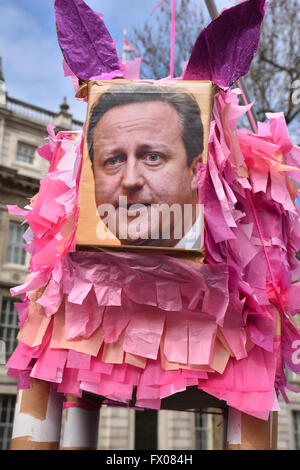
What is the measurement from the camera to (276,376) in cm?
195

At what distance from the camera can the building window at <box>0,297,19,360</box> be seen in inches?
432

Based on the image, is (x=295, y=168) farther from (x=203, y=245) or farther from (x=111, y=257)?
(x=111, y=257)

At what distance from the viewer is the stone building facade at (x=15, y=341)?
1123 centimetres

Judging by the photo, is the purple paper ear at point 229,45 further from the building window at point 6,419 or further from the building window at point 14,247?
the building window at point 14,247

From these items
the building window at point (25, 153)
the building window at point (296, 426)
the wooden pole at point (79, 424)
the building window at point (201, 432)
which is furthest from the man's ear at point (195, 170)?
the building window at point (296, 426)

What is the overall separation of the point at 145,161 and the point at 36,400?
1.01m

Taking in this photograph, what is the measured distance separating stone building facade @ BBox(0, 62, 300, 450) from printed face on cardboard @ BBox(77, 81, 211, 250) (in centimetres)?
937

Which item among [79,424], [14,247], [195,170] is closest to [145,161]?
[195,170]

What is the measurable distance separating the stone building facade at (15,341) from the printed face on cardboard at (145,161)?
937 cm

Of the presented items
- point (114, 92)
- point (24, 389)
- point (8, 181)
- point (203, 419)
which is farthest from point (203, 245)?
point (203, 419)

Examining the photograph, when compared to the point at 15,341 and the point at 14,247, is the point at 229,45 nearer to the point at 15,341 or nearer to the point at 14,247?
the point at 15,341

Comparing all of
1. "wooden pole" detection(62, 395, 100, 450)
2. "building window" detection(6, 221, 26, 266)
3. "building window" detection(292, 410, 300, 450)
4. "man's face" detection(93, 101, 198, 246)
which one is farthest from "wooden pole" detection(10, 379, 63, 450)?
"building window" detection(292, 410, 300, 450)

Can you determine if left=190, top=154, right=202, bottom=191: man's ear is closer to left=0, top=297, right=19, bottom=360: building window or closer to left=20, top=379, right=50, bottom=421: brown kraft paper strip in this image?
left=20, top=379, right=50, bottom=421: brown kraft paper strip

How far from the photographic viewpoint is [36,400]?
191 cm
